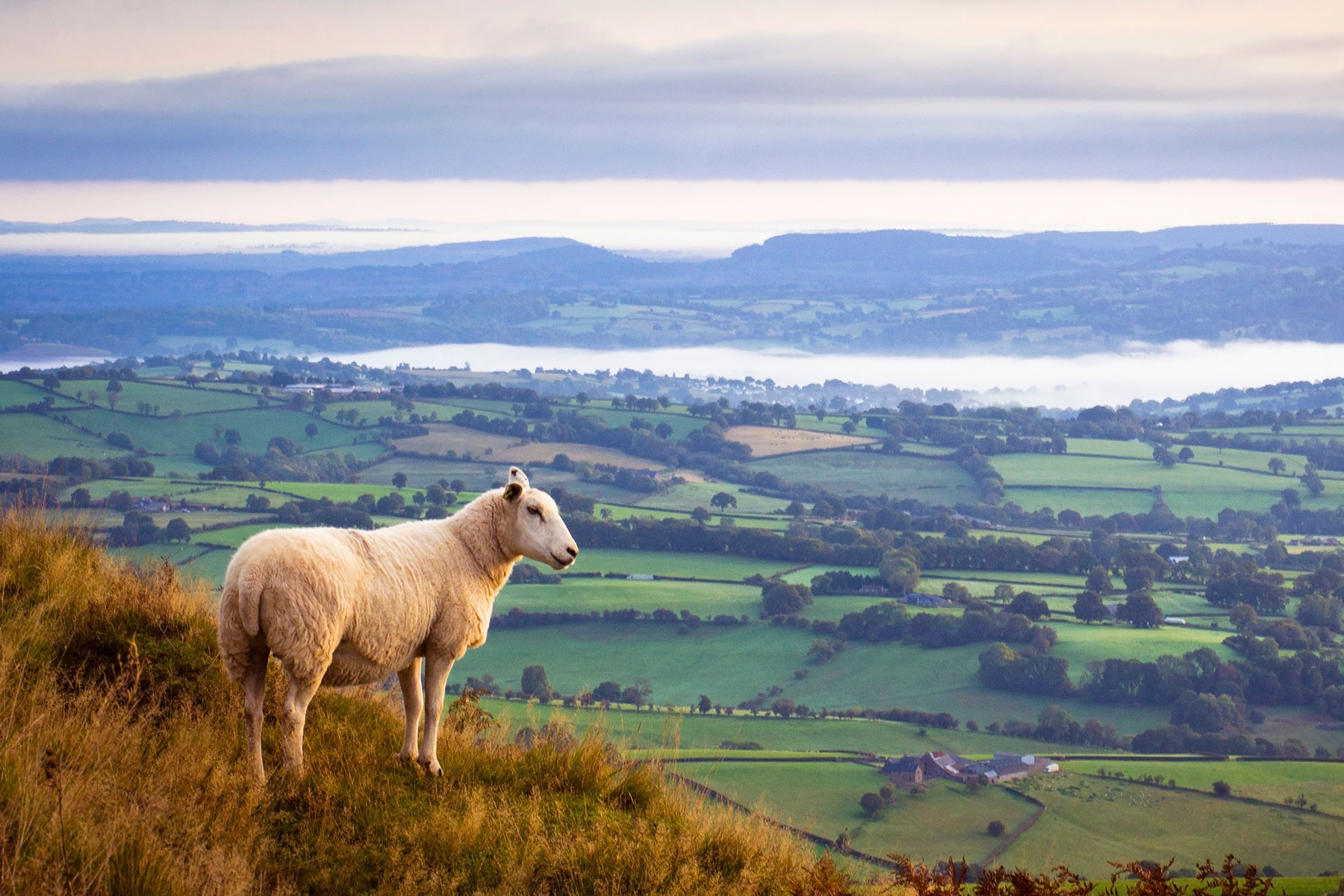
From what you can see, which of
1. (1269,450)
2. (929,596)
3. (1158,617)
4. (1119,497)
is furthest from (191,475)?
(1269,450)

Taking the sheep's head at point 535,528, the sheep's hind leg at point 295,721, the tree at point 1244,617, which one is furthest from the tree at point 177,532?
the tree at point 1244,617

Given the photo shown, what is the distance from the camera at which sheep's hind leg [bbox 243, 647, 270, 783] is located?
8031 millimetres

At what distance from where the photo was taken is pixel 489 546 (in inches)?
372

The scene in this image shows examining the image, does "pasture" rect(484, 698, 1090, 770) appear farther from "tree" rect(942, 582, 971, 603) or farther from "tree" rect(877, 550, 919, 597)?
"tree" rect(877, 550, 919, 597)

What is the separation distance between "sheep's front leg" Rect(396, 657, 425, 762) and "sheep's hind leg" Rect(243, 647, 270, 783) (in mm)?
1215

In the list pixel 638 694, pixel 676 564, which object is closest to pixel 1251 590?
pixel 676 564

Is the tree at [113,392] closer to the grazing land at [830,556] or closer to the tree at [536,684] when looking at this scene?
the grazing land at [830,556]

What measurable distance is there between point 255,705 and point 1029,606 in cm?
7528

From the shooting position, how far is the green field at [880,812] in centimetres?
4038

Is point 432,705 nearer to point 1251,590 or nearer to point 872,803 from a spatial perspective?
point 872,803

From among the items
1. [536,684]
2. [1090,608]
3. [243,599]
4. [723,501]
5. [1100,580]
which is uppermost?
[243,599]

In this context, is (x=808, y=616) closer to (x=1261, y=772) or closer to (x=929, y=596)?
(x=929, y=596)

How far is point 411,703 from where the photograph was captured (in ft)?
29.9

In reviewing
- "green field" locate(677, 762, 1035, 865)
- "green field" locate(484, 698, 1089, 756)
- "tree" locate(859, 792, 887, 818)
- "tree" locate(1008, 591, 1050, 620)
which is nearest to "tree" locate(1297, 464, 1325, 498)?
"tree" locate(1008, 591, 1050, 620)
